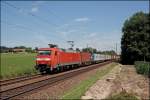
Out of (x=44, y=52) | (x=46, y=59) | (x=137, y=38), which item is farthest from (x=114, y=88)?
(x=137, y=38)

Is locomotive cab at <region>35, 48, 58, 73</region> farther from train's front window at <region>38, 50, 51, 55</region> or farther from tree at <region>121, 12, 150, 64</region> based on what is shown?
tree at <region>121, 12, 150, 64</region>

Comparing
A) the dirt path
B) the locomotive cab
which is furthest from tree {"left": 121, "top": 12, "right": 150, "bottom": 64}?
the dirt path

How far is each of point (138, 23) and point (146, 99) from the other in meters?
64.4

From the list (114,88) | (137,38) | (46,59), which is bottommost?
(114,88)

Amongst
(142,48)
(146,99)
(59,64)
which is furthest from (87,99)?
(142,48)

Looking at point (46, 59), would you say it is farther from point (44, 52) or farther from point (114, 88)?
point (114, 88)

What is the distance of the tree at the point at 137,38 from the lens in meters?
74.3

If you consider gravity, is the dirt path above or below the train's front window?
below

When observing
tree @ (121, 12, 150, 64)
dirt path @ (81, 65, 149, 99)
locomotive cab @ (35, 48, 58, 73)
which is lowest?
dirt path @ (81, 65, 149, 99)

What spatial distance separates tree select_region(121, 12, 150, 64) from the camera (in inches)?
2926

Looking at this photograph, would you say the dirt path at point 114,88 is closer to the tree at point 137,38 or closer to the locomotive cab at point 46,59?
the locomotive cab at point 46,59

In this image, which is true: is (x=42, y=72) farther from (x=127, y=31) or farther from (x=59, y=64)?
(x=127, y=31)

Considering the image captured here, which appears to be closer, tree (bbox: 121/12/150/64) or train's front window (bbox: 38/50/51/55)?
train's front window (bbox: 38/50/51/55)

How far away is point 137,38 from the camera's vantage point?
3014 inches
